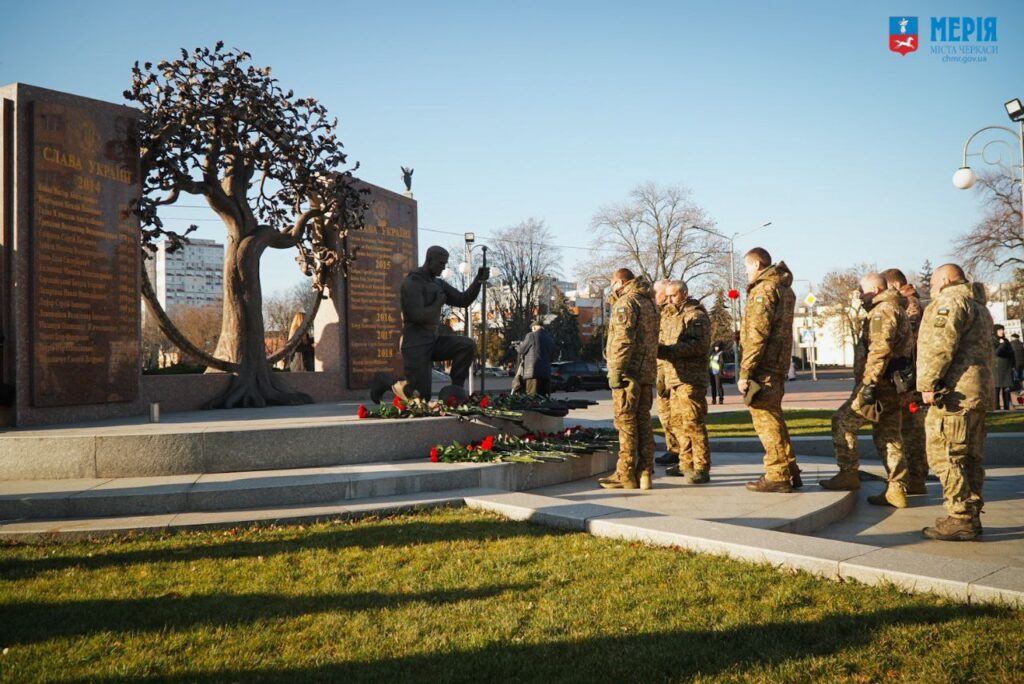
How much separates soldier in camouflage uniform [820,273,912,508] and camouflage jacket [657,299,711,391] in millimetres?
1496

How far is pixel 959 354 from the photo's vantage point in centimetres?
572

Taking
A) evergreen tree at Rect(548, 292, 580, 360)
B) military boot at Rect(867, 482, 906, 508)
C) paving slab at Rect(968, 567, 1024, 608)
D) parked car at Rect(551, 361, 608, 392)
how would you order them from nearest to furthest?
paving slab at Rect(968, 567, 1024, 608) < military boot at Rect(867, 482, 906, 508) < parked car at Rect(551, 361, 608, 392) < evergreen tree at Rect(548, 292, 580, 360)

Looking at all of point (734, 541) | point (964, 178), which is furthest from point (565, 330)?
point (734, 541)

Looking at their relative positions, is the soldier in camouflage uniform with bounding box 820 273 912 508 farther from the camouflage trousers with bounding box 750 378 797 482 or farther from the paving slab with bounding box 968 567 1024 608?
the paving slab with bounding box 968 567 1024 608

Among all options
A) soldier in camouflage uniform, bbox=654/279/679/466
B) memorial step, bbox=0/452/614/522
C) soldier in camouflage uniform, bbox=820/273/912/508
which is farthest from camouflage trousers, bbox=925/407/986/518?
memorial step, bbox=0/452/614/522

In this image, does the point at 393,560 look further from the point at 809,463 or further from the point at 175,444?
the point at 809,463

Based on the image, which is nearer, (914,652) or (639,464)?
(914,652)

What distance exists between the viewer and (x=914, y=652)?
3.28 m

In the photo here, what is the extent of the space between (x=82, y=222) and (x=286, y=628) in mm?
7397

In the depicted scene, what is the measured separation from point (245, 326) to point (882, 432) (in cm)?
874

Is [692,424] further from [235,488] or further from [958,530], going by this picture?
[235,488]

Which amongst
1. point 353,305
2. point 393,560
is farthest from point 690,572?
point 353,305

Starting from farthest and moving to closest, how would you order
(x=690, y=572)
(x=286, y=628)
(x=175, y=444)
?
(x=175, y=444) < (x=690, y=572) < (x=286, y=628)

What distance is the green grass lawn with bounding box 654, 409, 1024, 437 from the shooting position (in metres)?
11.8
